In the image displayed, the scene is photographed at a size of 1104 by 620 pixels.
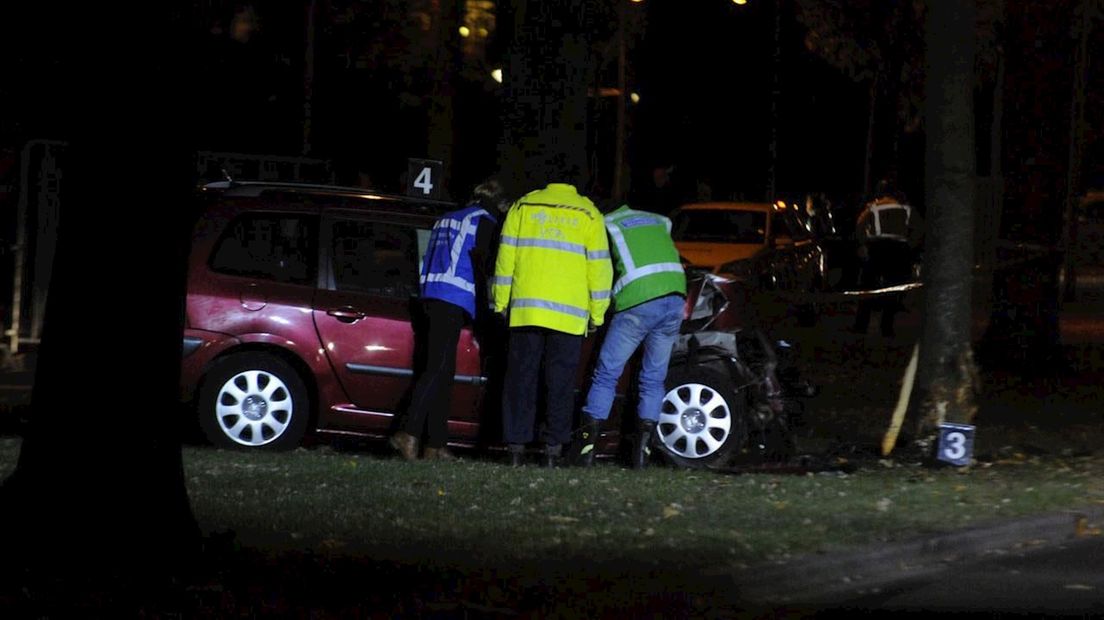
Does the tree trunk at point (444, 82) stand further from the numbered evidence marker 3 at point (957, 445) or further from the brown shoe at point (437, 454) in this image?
the numbered evidence marker 3 at point (957, 445)

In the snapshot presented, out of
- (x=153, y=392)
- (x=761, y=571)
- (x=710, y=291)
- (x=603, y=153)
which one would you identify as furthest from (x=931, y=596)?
(x=603, y=153)

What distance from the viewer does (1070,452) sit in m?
12.8

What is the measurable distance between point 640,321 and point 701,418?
0.85 m

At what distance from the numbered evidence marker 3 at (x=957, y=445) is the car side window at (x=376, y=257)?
11.0 ft

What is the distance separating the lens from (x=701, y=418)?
457 inches

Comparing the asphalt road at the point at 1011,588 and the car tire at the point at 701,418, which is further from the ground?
the car tire at the point at 701,418

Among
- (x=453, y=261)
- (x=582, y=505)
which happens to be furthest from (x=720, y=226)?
(x=582, y=505)

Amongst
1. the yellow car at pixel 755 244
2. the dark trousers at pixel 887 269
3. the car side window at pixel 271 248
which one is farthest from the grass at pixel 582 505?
the yellow car at pixel 755 244

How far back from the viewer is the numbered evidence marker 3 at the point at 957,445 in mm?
11453

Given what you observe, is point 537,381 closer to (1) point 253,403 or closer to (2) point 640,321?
(2) point 640,321

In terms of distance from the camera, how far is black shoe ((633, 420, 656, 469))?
1123 centimetres

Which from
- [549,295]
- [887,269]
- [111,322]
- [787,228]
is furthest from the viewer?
[787,228]

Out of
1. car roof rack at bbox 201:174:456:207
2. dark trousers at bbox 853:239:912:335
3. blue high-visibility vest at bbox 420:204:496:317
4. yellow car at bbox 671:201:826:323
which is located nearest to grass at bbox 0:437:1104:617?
blue high-visibility vest at bbox 420:204:496:317

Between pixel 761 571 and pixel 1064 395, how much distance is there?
360 inches
